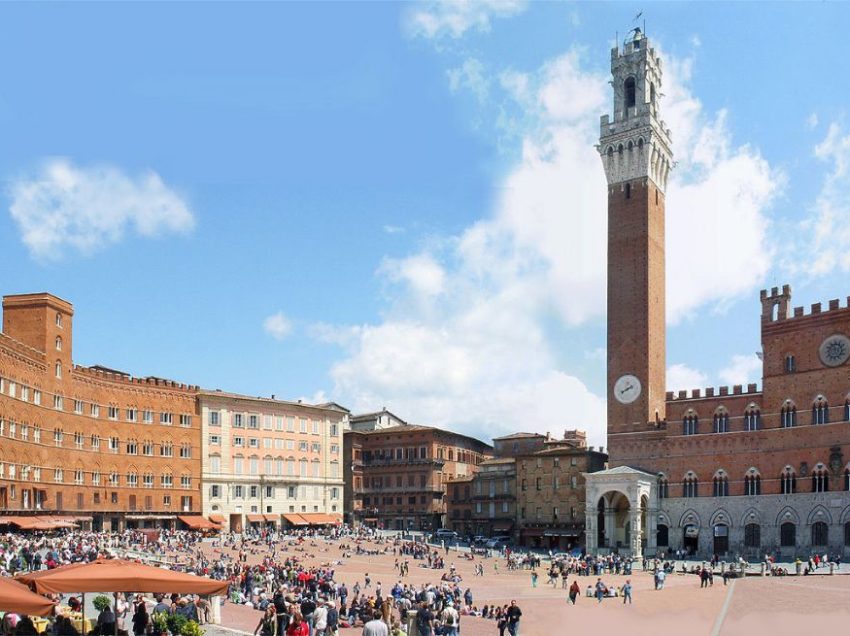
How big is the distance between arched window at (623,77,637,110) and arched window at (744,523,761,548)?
115ft

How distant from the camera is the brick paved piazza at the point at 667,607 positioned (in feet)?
101

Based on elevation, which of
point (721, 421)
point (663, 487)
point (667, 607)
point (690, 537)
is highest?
point (721, 421)

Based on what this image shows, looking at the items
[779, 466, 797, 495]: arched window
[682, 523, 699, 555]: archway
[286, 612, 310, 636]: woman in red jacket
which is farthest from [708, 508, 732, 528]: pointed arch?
[286, 612, 310, 636]: woman in red jacket

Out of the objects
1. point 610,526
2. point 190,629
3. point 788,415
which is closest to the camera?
point 190,629

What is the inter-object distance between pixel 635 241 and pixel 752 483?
2026 cm

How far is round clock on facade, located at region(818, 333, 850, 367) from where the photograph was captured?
6145 centimetres

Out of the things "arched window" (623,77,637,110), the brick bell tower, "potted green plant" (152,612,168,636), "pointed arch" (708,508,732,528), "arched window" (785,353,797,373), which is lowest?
"pointed arch" (708,508,732,528)

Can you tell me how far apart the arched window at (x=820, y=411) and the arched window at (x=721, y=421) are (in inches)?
249

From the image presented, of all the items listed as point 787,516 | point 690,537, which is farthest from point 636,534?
point 787,516

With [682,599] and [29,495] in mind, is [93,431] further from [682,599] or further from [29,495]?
[682,599]

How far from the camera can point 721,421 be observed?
67062 mm

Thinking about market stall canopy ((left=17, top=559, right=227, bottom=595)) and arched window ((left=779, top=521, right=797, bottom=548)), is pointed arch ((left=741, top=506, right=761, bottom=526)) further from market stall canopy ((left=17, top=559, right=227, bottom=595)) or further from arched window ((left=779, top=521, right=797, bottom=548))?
market stall canopy ((left=17, top=559, right=227, bottom=595))

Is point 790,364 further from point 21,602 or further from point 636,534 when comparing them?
point 21,602

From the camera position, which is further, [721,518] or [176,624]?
[721,518]
